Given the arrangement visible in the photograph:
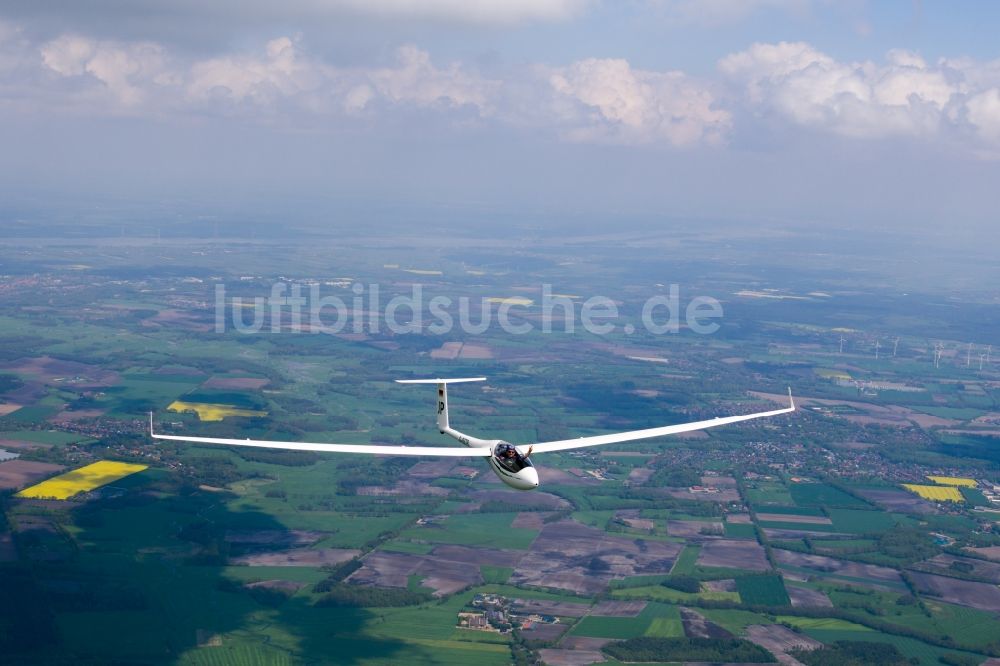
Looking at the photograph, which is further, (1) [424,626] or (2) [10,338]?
(2) [10,338]

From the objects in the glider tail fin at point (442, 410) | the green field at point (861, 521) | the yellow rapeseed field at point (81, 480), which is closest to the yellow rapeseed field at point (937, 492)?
the green field at point (861, 521)

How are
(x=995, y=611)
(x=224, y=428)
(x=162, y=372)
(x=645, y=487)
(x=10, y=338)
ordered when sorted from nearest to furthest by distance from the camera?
(x=995, y=611) → (x=645, y=487) → (x=224, y=428) → (x=162, y=372) → (x=10, y=338)

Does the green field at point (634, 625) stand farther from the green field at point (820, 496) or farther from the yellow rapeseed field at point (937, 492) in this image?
the yellow rapeseed field at point (937, 492)

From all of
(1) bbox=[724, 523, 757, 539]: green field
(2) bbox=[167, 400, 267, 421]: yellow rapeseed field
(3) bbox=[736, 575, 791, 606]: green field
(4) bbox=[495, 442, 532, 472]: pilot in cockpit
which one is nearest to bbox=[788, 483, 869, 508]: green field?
(1) bbox=[724, 523, 757, 539]: green field

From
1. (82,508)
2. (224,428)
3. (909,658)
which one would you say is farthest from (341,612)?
(224,428)

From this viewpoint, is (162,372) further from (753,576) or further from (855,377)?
(855,377)

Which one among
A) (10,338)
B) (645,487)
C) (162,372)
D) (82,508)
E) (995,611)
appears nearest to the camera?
(995,611)
